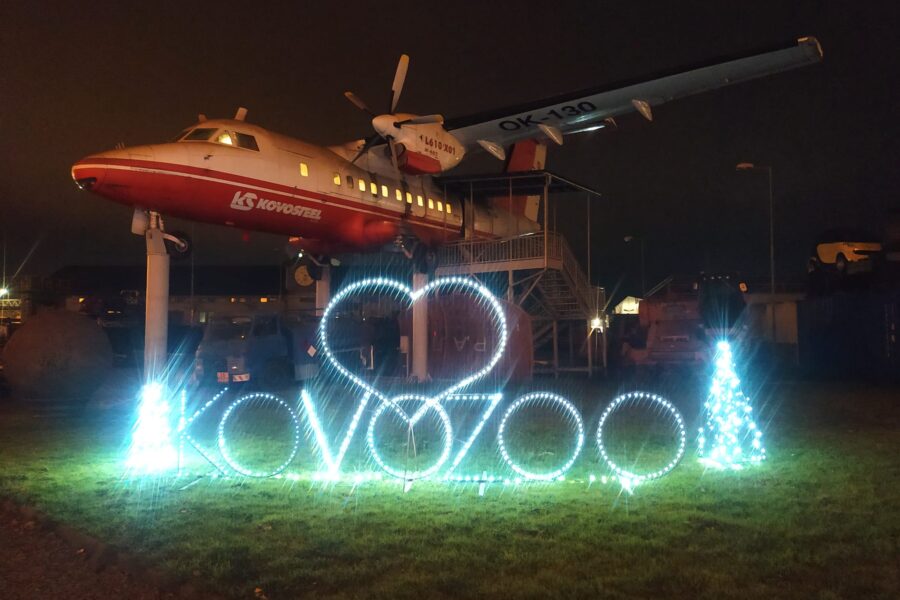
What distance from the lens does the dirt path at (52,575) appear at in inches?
216

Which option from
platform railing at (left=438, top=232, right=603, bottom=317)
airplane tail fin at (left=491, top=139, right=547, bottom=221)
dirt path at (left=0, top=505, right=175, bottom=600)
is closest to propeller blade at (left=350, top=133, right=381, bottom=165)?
platform railing at (left=438, top=232, right=603, bottom=317)

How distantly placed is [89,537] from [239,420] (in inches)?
306

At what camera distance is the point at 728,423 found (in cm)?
987

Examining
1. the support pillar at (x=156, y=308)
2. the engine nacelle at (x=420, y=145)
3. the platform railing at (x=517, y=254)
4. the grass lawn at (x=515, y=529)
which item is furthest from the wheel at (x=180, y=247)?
the platform railing at (x=517, y=254)

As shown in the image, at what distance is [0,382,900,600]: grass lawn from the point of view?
5.38 metres

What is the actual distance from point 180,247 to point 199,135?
2.93 m

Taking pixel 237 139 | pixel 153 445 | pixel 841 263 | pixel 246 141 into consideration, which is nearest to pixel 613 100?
pixel 246 141

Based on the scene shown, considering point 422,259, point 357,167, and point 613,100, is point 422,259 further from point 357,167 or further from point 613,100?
point 613,100

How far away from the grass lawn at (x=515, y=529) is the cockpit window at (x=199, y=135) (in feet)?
24.4

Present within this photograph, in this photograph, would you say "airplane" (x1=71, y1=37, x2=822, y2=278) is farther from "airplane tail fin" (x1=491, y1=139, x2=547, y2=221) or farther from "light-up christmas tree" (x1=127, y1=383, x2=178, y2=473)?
"light-up christmas tree" (x1=127, y1=383, x2=178, y2=473)

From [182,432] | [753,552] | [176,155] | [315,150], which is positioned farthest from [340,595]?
[315,150]

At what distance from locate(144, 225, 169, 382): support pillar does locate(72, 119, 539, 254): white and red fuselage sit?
1.01 metres

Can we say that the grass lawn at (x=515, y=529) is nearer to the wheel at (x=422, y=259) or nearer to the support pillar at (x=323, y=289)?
the wheel at (x=422, y=259)

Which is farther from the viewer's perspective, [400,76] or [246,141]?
[400,76]
